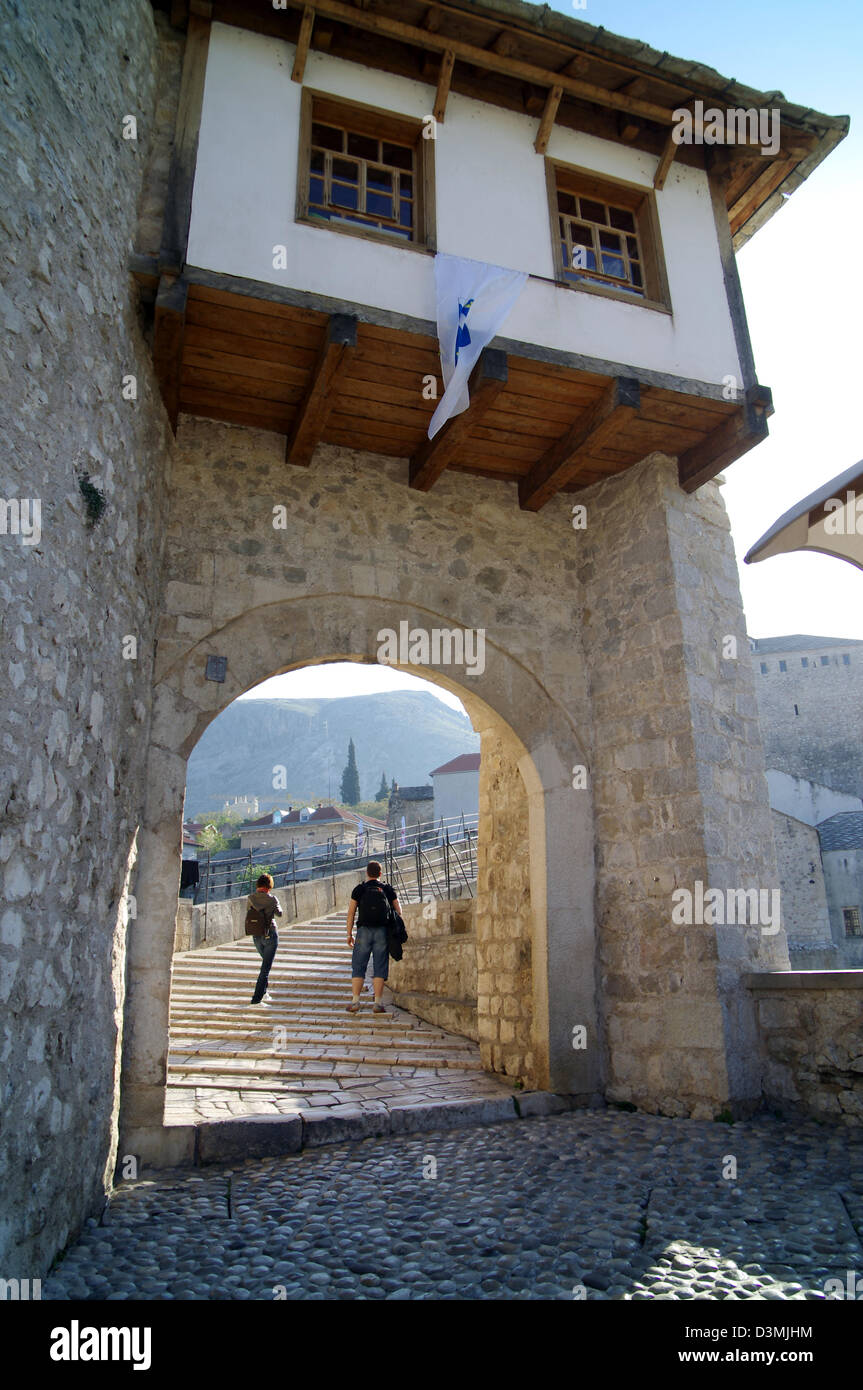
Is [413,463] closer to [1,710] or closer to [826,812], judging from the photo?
[1,710]

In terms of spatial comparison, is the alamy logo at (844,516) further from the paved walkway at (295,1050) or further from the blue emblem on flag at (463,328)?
the paved walkway at (295,1050)

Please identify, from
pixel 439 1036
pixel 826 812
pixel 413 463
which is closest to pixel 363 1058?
pixel 439 1036

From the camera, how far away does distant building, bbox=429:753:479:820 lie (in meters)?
42.5

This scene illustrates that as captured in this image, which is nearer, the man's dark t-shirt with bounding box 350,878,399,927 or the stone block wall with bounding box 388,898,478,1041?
the man's dark t-shirt with bounding box 350,878,399,927

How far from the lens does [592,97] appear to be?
571 cm

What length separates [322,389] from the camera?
16.6ft

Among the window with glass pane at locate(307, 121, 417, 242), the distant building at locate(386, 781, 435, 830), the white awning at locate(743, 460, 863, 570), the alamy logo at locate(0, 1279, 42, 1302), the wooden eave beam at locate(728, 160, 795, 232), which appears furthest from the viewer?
the distant building at locate(386, 781, 435, 830)

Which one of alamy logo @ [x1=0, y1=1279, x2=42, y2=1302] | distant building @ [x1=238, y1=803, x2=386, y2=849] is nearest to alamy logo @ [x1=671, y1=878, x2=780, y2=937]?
alamy logo @ [x1=0, y1=1279, x2=42, y2=1302]

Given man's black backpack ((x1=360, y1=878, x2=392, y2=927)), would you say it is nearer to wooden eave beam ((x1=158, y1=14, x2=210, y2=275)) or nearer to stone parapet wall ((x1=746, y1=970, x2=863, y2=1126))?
stone parapet wall ((x1=746, y1=970, x2=863, y2=1126))

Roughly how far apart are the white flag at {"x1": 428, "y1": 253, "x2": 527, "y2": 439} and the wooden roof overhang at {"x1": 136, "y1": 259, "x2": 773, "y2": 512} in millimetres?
138

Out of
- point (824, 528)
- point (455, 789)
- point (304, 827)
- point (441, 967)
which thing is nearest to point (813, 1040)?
point (824, 528)

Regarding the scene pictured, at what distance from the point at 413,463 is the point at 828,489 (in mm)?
3230

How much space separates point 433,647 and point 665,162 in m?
3.80

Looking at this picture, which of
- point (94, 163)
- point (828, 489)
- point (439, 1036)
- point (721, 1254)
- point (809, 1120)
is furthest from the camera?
point (439, 1036)
